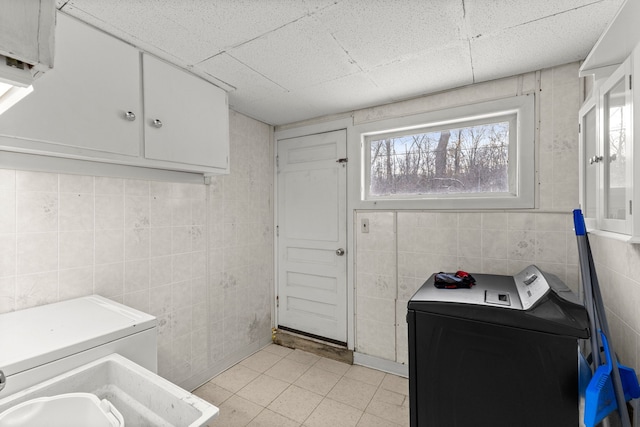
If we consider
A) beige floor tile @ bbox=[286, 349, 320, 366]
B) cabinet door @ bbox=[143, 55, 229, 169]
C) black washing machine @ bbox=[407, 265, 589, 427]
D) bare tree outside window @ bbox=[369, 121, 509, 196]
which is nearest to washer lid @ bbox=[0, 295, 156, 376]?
cabinet door @ bbox=[143, 55, 229, 169]

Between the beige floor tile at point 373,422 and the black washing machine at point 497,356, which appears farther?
the beige floor tile at point 373,422

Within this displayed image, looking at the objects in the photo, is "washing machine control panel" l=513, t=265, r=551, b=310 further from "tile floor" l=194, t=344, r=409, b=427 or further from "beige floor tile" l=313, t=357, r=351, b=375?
"beige floor tile" l=313, t=357, r=351, b=375

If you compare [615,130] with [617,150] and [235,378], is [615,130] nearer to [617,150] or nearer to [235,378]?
[617,150]

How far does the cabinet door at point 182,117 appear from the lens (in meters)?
1.64

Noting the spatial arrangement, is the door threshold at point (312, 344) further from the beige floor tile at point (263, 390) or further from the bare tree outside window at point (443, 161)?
the bare tree outside window at point (443, 161)

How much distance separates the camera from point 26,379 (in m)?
0.95

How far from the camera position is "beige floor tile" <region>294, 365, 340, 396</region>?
2.24 metres

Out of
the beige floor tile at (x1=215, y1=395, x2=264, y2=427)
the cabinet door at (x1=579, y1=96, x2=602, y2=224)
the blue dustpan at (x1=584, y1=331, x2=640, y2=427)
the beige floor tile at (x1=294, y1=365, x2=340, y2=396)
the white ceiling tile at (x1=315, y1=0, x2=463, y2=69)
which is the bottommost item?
the beige floor tile at (x1=294, y1=365, x2=340, y2=396)

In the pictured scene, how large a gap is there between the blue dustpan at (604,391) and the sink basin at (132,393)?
3.95 ft

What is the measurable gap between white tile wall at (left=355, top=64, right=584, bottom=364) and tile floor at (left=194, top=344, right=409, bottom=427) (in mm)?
286

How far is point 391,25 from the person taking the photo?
1438 mm

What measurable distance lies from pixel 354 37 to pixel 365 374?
2443 millimetres

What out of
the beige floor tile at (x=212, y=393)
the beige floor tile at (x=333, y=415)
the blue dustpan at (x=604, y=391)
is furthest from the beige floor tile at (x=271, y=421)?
the blue dustpan at (x=604, y=391)

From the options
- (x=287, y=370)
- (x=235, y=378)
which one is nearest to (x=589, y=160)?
(x=287, y=370)
